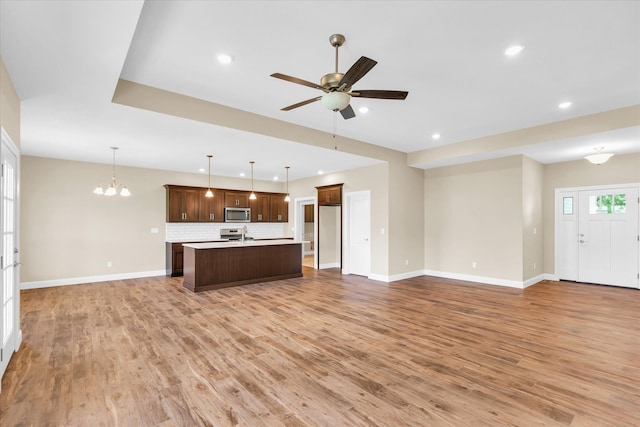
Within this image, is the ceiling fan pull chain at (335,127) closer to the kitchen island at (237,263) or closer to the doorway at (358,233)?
the doorway at (358,233)

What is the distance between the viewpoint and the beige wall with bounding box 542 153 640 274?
6.03 m

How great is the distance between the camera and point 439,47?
281 cm

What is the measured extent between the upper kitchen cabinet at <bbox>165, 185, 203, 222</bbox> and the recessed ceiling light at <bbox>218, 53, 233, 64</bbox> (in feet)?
17.8

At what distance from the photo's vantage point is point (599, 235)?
252 inches

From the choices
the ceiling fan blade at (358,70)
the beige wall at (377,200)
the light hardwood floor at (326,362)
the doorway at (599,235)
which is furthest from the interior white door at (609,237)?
the ceiling fan blade at (358,70)

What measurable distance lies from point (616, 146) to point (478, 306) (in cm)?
386

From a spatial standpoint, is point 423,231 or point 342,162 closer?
point 342,162

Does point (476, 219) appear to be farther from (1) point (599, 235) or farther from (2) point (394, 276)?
(1) point (599, 235)

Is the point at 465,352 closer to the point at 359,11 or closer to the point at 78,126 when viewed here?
the point at 359,11

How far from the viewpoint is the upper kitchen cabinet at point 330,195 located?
313 inches

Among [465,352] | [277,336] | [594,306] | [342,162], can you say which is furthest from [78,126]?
[594,306]

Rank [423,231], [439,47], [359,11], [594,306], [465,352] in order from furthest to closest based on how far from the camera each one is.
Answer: [423,231] < [594,306] < [465,352] < [439,47] < [359,11]

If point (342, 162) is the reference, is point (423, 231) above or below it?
below

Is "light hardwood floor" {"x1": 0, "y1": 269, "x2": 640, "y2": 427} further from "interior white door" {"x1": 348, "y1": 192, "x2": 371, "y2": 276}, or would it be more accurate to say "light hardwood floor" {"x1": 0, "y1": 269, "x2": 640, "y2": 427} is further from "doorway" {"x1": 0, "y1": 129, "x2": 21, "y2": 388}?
"interior white door" {"x1": 348, "y1": 192, "x2": 371, "y2": 276}
